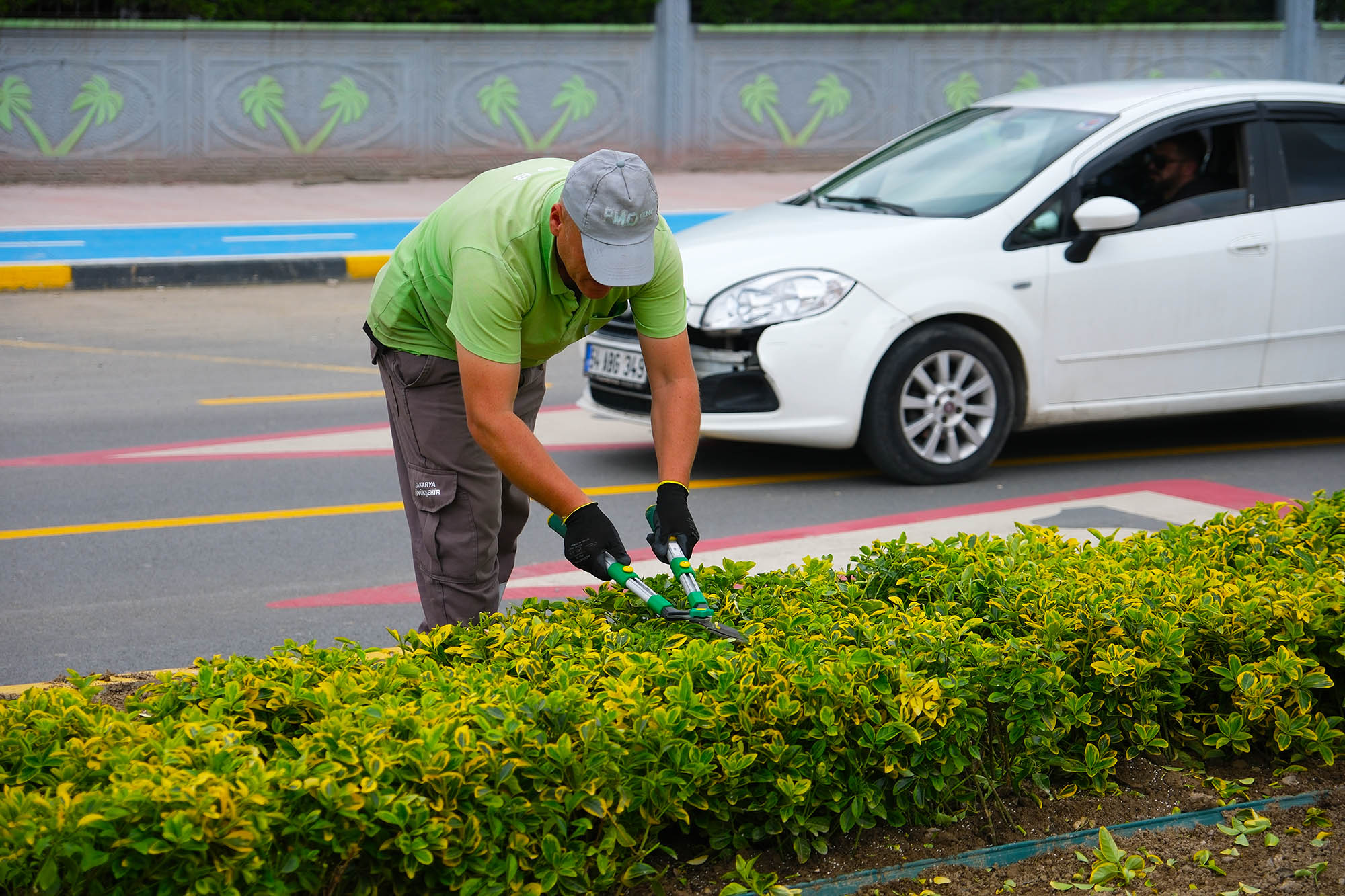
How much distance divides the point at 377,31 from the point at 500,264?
16.5 meters

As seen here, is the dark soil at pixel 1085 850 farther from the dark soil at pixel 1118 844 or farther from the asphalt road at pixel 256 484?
the asphalt road at pixel 256 484

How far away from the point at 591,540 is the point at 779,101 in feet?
60.5

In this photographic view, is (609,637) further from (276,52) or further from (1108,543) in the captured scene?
(276,52)

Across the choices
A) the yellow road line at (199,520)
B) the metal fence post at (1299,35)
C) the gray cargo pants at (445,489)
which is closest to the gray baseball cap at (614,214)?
the gray cargo pants at (445,489)

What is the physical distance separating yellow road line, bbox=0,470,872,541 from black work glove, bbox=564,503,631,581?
3.24m

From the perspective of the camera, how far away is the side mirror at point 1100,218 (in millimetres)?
6438

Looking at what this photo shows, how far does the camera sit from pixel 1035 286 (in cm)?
656

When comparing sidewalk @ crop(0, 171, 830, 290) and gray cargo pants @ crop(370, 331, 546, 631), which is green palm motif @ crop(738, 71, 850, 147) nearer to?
sidewalk @ crop(0, 171, 830, 290)

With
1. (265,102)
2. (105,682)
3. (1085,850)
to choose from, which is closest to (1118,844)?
(1085,850)

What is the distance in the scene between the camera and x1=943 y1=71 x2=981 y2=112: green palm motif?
21.5 metres

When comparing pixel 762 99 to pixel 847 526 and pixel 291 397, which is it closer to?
pixel 291 397

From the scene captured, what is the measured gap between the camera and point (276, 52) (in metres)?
18.3

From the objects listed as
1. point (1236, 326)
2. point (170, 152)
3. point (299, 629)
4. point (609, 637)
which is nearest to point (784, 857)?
point (609, 637)

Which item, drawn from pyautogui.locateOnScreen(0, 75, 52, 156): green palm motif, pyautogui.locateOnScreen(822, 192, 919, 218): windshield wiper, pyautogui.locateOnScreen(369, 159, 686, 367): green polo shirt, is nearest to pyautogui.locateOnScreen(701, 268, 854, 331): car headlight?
pyautogui.locateOnScreen(822, 192, 919, 218): windshield wiper
